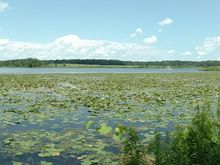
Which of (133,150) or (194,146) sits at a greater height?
(194,146)

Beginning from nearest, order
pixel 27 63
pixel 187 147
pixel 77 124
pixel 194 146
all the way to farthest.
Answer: pixel 187 147 → pixel 194 146 → pixel 77 124 → pixel 27 63

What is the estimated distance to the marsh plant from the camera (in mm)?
7613

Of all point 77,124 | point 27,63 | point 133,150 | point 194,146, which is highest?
point 194,146

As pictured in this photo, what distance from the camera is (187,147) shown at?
7.61m

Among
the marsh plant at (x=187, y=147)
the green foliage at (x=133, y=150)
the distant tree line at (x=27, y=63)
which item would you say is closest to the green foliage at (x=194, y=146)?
the marsh plant at (x=187, y=147)

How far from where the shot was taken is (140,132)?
45.3 feet

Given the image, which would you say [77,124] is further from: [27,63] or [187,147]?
[27,63]

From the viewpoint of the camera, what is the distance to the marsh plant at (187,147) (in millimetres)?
7613

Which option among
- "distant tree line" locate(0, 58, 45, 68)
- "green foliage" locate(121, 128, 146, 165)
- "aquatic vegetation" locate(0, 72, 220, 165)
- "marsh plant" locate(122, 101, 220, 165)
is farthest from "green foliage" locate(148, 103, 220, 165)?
"distant tree line" locate(0, 58, 45, 68)

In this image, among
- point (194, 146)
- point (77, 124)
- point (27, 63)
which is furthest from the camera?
point (27, 63)

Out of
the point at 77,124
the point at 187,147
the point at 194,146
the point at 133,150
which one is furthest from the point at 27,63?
the point at 187,147

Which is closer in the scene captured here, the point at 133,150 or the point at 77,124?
the point at 133,150

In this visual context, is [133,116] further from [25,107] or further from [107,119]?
[25,107]

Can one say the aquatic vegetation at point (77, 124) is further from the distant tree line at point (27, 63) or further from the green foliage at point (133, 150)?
the distant tree line at point (27, 63)
